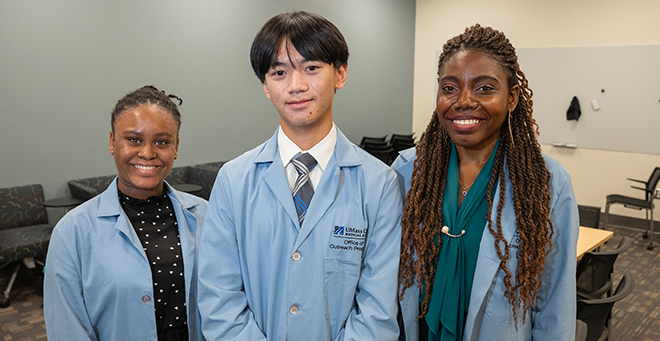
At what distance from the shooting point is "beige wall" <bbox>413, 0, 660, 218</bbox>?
21.3 ft

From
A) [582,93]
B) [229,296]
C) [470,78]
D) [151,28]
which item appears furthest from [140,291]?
[582,93]

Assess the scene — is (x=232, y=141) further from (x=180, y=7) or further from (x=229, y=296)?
(x=229, y=296)

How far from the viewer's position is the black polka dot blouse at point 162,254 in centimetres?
141

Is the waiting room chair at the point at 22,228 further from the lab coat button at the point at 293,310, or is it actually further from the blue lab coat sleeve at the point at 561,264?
the blue lab coat sleeve at the point at 561,264

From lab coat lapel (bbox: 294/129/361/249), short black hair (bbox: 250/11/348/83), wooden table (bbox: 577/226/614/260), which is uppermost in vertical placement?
short black hair (bbox: 250/11/348/83)

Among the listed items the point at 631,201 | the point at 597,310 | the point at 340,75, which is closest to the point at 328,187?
the point at 340,75

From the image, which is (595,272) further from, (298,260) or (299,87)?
(299,87)

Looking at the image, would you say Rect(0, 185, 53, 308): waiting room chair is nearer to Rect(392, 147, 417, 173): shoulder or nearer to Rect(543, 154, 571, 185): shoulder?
Rect(392, 147, 417, 173): shoulder

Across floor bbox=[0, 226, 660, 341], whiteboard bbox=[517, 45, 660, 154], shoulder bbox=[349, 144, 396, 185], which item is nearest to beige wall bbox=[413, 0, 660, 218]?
whiteboard bbox=[517, 45, 660, 154]

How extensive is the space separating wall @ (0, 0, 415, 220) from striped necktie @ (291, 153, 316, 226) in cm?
438

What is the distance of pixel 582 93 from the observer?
6918mm

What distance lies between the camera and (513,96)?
56.7 inches

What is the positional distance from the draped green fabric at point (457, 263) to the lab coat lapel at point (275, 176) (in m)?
0.50

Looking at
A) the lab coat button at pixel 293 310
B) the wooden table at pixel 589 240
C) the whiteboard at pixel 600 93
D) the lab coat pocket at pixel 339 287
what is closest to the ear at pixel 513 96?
the lab coat pocket at pixel 339 287
